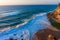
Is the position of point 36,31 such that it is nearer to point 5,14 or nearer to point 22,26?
point 22,26

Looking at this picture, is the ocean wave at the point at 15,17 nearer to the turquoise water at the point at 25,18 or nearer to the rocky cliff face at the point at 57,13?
the turquoise water at the point at 25,18

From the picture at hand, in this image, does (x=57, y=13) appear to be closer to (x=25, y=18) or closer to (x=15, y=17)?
(x=25, y=18)

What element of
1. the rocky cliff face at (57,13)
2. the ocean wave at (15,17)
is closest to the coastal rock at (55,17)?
the rocky cliff face at (57,13)

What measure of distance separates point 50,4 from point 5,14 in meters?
0.58

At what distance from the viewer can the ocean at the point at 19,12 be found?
1.43 meters

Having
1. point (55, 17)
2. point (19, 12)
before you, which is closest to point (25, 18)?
point (19, 12)

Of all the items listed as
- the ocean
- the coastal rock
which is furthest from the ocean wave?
the coastal rock

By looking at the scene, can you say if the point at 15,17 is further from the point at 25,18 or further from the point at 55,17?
the point at 55,17

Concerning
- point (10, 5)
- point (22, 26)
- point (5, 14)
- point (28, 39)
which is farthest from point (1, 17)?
point (28, 39)

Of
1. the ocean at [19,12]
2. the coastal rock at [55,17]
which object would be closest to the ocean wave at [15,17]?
the ocean at [19,12]

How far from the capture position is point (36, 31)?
55.1 inches

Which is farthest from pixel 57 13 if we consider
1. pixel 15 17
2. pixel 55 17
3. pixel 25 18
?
pixel 15 17

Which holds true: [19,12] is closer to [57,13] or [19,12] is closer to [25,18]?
[25,18]

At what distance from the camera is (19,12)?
4.78 feet
